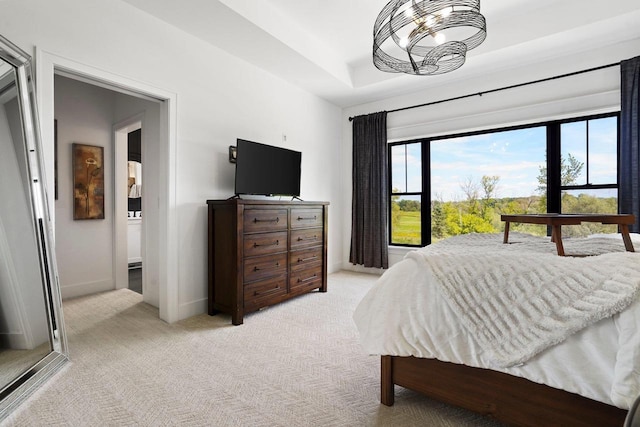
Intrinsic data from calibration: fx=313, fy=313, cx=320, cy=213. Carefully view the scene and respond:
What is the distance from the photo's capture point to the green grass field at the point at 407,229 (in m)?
4.43

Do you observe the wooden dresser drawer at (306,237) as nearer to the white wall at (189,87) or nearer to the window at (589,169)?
the white wall at (189,87)

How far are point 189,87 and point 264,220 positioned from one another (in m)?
1.39

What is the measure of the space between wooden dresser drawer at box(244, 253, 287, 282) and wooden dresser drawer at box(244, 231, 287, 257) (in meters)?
0.06

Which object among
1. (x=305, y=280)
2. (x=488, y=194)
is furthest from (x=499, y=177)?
(x=305, y=280)

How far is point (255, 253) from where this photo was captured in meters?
2.87

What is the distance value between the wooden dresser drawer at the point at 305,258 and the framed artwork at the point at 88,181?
2.37 m

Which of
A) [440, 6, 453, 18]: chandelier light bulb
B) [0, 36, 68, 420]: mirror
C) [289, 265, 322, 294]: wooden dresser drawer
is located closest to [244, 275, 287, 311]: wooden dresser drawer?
[289, 265, 322, 294]: wooden dresser drawer

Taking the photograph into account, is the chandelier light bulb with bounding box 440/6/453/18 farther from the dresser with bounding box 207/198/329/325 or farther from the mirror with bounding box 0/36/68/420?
the mirror with bounding box 0/36/68/420

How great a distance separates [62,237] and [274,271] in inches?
94.8

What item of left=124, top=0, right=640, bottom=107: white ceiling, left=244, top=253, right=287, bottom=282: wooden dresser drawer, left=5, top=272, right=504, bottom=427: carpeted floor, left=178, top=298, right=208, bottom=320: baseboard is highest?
left=124, top=0, right=640, bottom=107: white ceiling

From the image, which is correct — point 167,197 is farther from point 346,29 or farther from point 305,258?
point 346,29

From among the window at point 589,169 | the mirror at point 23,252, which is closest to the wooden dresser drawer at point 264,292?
the mirror at point 23,252

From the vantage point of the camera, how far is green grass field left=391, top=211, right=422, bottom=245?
4434mm

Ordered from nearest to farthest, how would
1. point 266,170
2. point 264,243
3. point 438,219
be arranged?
point 264,243 < point 266,170 < point 438,219
